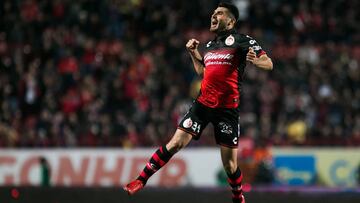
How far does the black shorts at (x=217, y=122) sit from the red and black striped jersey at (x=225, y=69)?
0.08m

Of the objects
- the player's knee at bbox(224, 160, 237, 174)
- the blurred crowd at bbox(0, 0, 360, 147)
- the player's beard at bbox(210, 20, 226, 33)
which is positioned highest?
the player's beard at bbox(210, 20, 226, 33)

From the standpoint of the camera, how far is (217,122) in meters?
10.8

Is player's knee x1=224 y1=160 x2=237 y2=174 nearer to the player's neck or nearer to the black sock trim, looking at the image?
the black sock trim

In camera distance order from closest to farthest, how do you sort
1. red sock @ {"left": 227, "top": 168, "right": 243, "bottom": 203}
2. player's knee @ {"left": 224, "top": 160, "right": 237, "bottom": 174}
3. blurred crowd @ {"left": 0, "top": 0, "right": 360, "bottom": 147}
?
player's knee @ {"left": 224, "top": 160, "right": 237, "bottom": 174} → red sock @ {"left": 227, "top": 168, "right": 243, "bottom": 203} → blurred crowd @ {"left": 0, "top": 0, "right": 360, "bottom": 147}

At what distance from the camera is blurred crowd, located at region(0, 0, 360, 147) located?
2097 cm

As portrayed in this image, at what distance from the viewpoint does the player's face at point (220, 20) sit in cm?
1080

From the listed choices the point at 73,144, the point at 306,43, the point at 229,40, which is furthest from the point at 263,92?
the point at 229,40

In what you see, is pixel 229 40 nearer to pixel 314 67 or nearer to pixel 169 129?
pixel 169 129

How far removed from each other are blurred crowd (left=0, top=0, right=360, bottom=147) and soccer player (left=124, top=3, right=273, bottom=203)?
32.4ft

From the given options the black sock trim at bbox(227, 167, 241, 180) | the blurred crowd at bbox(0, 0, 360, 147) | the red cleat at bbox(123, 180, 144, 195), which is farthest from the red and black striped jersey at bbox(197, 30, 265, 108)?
the blurred crowd at bbox(0, 0, 360, 147)

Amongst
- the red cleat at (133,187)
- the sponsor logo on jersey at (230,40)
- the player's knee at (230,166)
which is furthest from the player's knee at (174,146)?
the sponsor logo on jersey at (230,40)

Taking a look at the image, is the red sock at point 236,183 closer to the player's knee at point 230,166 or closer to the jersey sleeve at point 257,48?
the player's knee at point 230,166

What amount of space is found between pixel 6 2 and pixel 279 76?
769cm

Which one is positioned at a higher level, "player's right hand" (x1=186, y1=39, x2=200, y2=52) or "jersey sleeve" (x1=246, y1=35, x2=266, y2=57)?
"jersey sleeve" (x1=246, y1=35, x2=266, y2=57)
